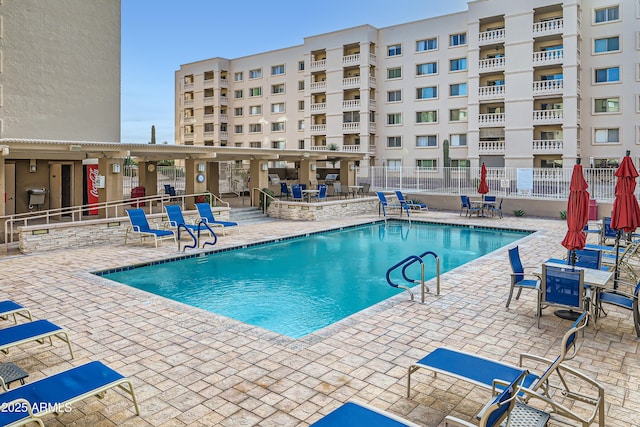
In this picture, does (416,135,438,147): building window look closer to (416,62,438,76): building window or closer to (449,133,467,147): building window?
(449,133,467,147): building window

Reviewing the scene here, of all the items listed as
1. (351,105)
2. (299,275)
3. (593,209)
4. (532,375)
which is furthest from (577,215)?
(351,105)

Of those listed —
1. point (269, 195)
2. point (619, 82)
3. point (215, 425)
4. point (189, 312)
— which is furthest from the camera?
point (619, 82)

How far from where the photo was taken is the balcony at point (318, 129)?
143ft

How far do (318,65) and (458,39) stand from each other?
13102mm

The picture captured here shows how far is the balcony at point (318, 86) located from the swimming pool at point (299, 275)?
1120 inches

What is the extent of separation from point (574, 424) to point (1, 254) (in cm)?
1379

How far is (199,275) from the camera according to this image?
448 inches

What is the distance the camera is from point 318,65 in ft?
142

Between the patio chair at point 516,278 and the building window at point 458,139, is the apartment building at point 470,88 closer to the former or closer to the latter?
the building window at point 458,139

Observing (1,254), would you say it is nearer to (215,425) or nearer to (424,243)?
(215,425)

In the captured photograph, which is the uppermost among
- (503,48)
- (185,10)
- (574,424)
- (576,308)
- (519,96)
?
(185,10)

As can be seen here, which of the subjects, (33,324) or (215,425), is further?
(33,324)

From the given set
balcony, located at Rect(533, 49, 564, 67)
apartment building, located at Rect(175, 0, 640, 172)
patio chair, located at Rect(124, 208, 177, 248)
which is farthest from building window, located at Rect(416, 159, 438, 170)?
patio chair, located at Rect(124, 208, 177, 248)

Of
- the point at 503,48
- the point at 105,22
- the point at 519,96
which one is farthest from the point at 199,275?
the point at 503,48
